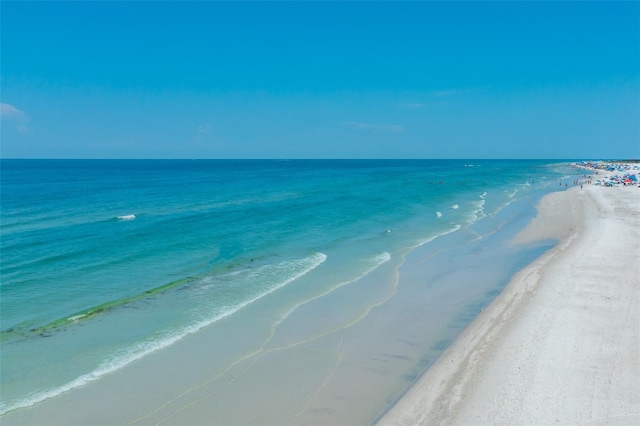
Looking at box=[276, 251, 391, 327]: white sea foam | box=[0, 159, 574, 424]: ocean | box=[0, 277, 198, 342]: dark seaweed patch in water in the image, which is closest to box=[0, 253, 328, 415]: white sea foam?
box=[0, 159, 574, 424]: ocean

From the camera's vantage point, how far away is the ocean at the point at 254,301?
38.0 ft

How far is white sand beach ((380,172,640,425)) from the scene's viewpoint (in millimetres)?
9828

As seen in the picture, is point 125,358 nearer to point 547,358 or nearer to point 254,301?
point 254,301

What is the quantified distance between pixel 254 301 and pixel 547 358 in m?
11.2

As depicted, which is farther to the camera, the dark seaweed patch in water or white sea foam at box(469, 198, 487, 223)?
white sea foam at box(469, 198, 487, 223)

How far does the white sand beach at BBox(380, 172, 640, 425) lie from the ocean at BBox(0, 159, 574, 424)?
912mm

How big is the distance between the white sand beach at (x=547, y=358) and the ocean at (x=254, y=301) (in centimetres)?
91

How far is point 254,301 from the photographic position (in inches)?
706

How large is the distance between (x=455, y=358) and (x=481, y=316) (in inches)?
160

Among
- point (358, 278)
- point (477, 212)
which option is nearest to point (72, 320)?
point (358, 278)

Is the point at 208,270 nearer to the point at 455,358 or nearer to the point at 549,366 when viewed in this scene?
the point at 455,358

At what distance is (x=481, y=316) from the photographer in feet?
52.2

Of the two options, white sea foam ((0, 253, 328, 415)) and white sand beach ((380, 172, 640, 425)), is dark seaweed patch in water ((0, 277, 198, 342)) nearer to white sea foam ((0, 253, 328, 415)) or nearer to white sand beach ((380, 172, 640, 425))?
white sea foam ((0, 253, 328, 415))

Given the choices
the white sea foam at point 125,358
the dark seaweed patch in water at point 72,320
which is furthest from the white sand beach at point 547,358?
the dark seaweed patch in water at point 72,320
